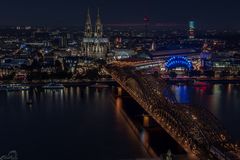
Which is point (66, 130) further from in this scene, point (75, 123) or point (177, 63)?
point (177, 63)

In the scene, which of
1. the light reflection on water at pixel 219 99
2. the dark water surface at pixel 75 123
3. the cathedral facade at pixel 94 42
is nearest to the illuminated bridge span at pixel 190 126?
the dark water surface at pixel 75 123

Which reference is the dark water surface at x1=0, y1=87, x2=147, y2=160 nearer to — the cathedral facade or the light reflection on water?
the light reflection on water

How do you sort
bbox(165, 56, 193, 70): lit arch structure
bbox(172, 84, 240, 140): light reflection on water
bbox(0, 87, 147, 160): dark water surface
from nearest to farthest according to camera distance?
bbox(0, 87, 147, 160): dark water surface → bbox(172, 84, 240, 140): light reflection on water → bbox(165, 56, 193, 70): lit arch structure

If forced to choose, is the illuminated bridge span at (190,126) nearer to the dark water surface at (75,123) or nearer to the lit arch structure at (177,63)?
the dark water surface at (75,123)

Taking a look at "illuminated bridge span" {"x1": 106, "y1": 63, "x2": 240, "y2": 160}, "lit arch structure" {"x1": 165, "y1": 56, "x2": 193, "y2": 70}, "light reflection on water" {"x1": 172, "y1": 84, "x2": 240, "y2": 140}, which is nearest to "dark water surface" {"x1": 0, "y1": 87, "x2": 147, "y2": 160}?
"illuminated bridge span" {"x1": 106, "y1": 63, "x2": 240, "y2": 160}

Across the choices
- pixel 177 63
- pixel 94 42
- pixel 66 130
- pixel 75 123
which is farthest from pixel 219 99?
pixel 94 42

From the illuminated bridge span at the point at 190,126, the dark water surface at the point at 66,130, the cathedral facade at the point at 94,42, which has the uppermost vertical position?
the cathedral facade at the point at 94,42
